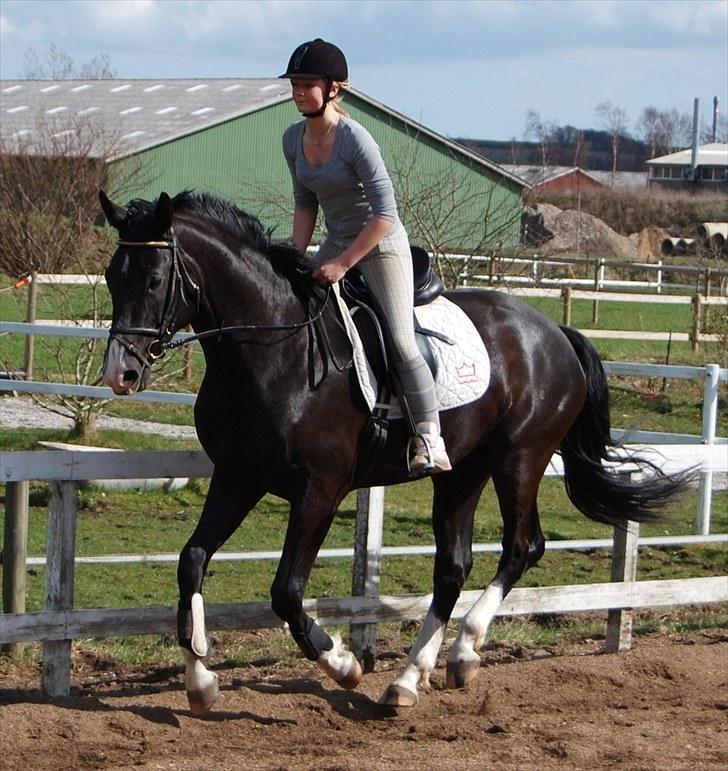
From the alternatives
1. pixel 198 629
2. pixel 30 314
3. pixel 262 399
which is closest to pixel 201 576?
pixel 198 629

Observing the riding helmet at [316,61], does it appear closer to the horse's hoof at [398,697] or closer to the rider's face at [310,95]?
the rider's face at [310,95]

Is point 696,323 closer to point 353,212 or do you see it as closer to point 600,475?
point 600,475

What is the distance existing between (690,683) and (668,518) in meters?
0.96

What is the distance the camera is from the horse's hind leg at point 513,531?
21.8 feet

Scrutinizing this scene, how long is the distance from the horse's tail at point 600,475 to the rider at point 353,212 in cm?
156

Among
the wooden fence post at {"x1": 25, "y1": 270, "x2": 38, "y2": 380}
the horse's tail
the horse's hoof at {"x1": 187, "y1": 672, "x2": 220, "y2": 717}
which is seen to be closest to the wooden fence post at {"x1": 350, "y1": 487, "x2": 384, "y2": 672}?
the horse's tail

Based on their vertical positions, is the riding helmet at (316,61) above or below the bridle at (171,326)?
above

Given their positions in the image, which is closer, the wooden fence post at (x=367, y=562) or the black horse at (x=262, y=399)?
the black horse at (x=262, y=399)

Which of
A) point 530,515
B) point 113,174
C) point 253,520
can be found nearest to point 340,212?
point 530,515

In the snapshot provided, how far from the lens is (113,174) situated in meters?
27.1

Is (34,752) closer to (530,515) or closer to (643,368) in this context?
(530,515)

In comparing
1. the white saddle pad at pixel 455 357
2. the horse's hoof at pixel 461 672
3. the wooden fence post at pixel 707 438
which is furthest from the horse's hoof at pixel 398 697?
the wooden fence post at pixel 707 438

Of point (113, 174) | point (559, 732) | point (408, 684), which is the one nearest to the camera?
point (559, 732)

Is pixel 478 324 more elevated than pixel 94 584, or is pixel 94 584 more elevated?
pixel 478 324
